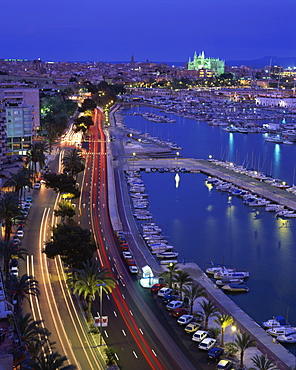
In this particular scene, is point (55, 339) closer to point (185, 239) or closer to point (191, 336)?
point (191, 336)

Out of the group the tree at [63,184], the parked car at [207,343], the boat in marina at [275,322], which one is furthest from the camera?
the tree at [63,184]

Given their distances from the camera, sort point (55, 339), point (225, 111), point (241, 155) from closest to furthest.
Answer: point (55, 339) < point (241, 155) < point (225, 111)

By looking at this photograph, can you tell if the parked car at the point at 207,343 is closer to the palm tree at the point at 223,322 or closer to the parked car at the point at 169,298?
the palm tree at the point at 223,322

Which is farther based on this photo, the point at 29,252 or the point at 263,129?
the point at 263,129

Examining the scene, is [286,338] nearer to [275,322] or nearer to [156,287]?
[275,322]

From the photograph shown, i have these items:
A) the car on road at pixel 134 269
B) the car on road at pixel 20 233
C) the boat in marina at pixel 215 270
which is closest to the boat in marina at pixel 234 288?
the boat in marina at pixel 215 270

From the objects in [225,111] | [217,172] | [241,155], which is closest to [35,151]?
[217,172]
